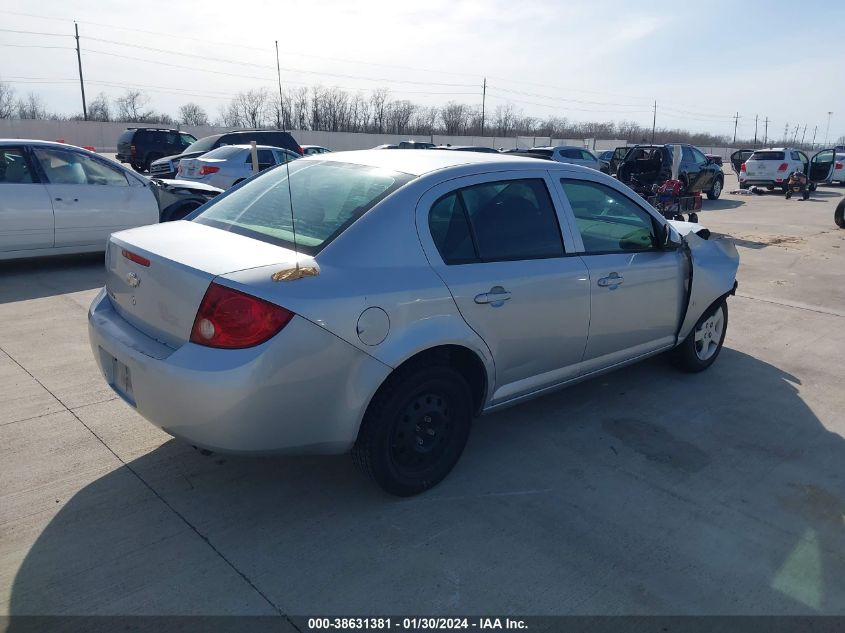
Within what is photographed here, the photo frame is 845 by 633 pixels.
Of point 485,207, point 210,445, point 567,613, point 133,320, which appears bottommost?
point 567,613

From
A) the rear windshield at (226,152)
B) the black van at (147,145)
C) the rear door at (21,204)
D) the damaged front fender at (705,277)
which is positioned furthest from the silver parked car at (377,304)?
the black van at (147,145)

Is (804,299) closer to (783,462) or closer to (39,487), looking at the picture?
(783,462)

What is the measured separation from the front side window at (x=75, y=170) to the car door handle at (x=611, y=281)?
669 centimetres

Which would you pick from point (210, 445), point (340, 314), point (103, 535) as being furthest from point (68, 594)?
point (340, 314)

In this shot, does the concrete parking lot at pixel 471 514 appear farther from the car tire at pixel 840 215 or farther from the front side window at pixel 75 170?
the car tire at pixel 840 215

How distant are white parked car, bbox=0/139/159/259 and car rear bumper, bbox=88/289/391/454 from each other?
18.1 feet

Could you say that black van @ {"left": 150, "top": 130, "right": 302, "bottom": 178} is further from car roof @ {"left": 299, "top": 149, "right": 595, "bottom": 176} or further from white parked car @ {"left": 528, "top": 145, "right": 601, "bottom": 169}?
car roof @ {"left": 299, "top": 149, "right": 595, "bottom": 176}

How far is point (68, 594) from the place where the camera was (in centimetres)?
253

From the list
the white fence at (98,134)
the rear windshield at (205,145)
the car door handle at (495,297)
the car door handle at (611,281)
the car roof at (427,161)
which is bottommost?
the car door handle at (611,281)

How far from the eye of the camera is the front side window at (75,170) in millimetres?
7566

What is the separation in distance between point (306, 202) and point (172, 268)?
82 centimetres

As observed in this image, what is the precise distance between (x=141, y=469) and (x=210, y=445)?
0.94 metres

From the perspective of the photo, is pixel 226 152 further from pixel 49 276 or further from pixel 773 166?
pixel 773 166

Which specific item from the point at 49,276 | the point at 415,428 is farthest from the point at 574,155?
the point at 415,428
